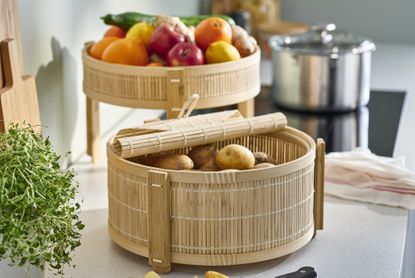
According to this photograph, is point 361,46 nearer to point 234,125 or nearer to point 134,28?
point 134,28

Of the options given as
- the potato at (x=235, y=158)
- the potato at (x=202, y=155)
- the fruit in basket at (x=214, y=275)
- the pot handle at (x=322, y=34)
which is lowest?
the fruit in basket at (x=214, y=275)

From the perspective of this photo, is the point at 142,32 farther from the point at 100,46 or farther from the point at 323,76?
the point at 323,76

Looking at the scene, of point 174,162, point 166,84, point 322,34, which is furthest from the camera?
point 322,34

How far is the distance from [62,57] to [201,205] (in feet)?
2.28

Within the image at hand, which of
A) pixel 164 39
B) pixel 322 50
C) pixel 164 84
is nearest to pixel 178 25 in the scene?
pixel 164 39

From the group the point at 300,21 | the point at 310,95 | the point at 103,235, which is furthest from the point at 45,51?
the point at 300,21

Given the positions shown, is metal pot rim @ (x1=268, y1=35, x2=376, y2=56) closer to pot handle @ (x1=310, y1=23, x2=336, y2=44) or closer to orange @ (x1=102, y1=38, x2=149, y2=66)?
pot handle @ (x1=310, y1=23, x2=336, y2=44)

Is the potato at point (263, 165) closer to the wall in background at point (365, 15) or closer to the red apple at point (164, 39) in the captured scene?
the red apple at point (164, 39)

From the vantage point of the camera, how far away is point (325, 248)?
1.63 metres

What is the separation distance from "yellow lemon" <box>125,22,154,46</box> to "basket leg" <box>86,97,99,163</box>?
18 cm

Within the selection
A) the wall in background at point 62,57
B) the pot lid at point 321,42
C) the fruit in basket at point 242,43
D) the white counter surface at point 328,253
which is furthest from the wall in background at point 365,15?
the white counter surface at point 328,253

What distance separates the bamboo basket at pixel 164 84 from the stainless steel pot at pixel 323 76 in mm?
709

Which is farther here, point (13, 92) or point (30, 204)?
point (13, 92)

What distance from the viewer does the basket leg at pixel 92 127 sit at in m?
2.07
